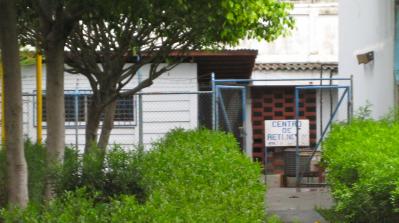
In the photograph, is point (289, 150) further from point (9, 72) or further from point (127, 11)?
point (9, 72)

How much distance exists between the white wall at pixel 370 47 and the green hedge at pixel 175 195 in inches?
228

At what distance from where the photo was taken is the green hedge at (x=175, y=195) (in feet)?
17.8

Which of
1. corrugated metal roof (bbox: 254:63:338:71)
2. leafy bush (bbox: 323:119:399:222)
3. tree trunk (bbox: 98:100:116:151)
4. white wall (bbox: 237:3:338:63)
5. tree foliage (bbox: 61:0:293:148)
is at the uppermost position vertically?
white wall (bbox: 237:3:338:63)

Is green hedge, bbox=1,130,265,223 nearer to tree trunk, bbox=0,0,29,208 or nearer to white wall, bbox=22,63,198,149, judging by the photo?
tree trunk, bbox=0,0,29,208

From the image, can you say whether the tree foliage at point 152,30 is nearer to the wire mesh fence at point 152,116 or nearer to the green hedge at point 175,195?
the green hedge at point 175,195

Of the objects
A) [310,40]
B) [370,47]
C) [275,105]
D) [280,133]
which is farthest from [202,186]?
[310,40]

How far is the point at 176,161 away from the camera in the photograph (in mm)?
8297

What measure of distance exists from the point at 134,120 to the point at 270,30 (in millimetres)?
7912

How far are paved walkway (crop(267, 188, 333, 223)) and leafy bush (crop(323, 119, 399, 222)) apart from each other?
5.91ft

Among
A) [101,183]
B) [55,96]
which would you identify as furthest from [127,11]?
[101,183]

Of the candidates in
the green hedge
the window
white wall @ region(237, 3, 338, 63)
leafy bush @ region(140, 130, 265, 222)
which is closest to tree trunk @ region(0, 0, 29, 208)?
the green hedge

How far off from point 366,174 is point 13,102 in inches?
140

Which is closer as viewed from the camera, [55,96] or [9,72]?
[9,72]

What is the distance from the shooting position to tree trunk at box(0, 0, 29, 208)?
267 inches
